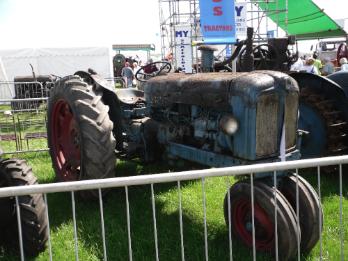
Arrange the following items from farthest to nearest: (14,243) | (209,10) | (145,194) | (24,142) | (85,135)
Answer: (24,142)
(209,10)
(145,194)
(85,135)
(14,243)

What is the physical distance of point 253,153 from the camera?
378 centimetres

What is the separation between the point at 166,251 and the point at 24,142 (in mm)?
6185

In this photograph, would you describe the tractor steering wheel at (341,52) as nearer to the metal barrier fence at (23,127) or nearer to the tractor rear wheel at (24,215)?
the metal barrier fence at (23,127)

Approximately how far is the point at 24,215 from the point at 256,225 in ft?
6.02

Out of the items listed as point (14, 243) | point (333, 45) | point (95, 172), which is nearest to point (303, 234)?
point (95, 172)

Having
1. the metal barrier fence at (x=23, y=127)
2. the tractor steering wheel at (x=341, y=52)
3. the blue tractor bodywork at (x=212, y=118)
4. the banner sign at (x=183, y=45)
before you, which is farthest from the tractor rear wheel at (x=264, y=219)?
the tractor steering wheel at (x=341, y=52)

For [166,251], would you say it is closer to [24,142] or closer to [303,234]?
[303,234]

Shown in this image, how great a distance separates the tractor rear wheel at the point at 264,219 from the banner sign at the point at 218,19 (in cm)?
516

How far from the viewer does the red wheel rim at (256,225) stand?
11.6ft

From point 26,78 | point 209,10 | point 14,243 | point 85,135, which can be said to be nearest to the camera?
point 14,243

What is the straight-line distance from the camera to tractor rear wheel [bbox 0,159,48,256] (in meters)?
3.55

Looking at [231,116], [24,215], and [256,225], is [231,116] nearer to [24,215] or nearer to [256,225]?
[256,225]

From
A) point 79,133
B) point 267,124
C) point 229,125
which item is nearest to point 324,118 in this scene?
point 267,124

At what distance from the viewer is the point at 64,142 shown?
17.8 ft
